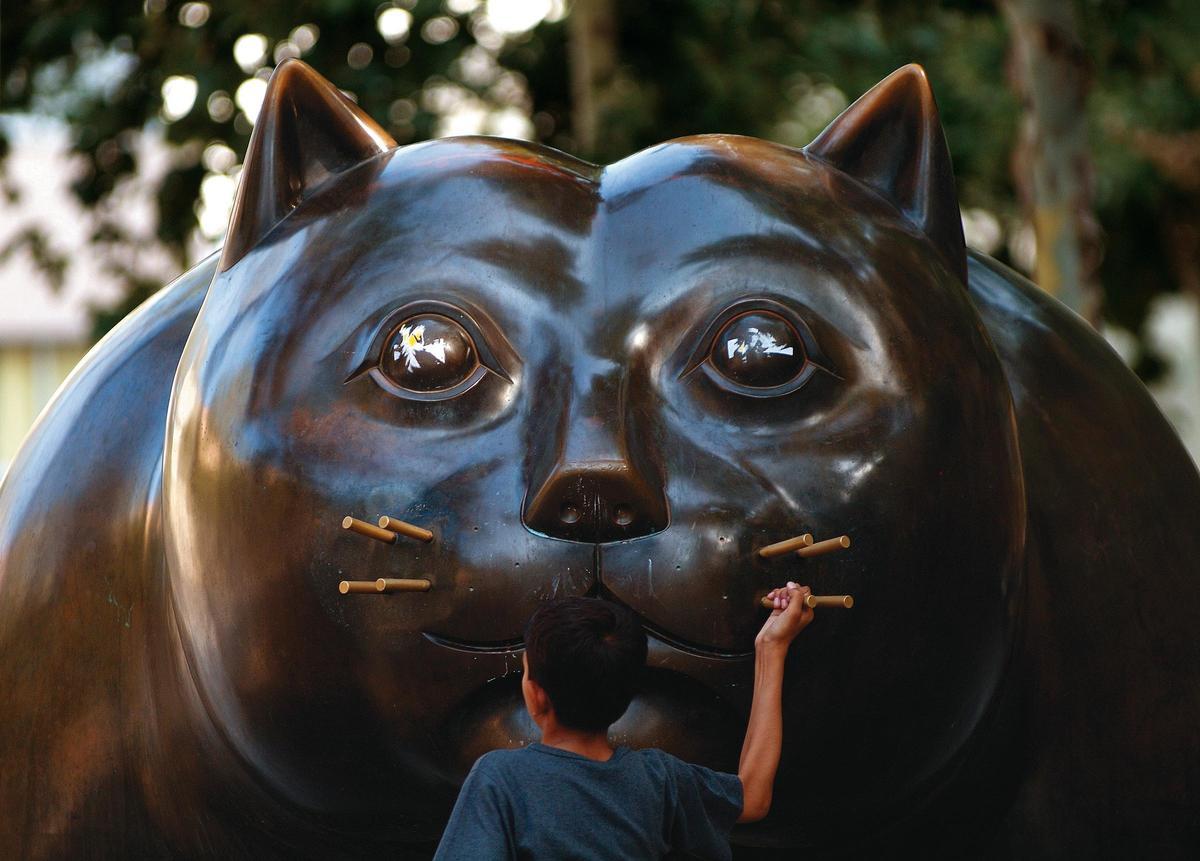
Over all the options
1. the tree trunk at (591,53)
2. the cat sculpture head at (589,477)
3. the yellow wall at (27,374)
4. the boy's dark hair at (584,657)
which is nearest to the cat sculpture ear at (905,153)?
the cat sculpture head at (589,477)

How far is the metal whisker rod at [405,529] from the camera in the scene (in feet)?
7.89

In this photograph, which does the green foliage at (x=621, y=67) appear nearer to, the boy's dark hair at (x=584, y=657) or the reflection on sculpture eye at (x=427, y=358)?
the reflection on sculpture eye at (x=427, y=358)

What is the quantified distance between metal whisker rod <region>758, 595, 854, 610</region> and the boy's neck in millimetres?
281

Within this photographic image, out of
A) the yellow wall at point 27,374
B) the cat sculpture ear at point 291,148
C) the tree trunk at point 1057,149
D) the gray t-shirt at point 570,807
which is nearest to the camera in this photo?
the gray t-shirt at point 570,807

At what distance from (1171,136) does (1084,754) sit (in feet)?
39.1

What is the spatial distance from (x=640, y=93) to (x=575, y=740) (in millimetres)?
7656

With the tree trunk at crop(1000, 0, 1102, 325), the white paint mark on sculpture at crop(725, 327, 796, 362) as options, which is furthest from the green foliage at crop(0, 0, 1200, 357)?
the white paint mark on sculpture at crop(725, 327, 796, 362)

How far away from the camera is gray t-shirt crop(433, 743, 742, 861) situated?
7.46 feet

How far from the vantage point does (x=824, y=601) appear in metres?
2.43

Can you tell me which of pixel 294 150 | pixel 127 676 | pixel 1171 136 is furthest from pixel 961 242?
pixel 1171 136

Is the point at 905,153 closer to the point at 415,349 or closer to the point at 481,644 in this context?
the point at 415,349

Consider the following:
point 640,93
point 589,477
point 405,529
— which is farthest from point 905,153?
point 640,93

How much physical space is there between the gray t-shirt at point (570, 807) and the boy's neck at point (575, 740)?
0.01 metres

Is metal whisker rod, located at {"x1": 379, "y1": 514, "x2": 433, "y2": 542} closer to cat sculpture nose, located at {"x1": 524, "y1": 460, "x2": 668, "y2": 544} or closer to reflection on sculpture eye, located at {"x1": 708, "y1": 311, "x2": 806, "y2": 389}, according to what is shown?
cat sculpture nose, located at {"x1": 524, "y1": 460, "x2": 668, "y2": 544}
